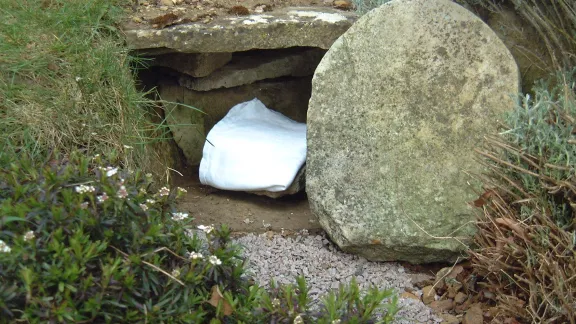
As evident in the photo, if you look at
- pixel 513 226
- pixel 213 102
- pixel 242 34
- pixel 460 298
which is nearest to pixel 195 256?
pixel 513 226

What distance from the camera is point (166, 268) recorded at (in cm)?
224

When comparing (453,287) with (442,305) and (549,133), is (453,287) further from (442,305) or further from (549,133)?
(549,133)

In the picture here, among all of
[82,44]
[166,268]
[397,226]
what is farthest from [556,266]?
[82,44]

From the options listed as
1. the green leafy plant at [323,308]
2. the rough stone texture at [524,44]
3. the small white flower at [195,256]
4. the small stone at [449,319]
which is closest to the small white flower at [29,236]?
the small white flower at [195,256]

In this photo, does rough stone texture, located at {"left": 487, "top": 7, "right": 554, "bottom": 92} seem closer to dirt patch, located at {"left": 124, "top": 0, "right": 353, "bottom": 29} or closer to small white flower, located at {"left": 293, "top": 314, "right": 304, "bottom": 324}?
dirt patch, located at {"left": 124, "top": 0, "right": 353, "bottom": 29}

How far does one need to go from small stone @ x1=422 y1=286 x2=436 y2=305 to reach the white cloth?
97 centimetres

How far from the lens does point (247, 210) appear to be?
3986mm

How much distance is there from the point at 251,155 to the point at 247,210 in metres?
0.29

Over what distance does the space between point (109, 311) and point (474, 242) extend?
1.55 metres

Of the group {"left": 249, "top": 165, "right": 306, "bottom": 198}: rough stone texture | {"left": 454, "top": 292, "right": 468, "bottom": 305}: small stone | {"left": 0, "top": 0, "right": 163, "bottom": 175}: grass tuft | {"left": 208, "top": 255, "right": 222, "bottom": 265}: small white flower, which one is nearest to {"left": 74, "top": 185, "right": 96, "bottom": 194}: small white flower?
{"left": 208, "top": 255, "right": 222, "bottom": 265}: small white flower

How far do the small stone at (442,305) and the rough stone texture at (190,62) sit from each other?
6.33 ft

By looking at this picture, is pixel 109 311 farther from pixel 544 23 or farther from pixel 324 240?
pixel 544 23

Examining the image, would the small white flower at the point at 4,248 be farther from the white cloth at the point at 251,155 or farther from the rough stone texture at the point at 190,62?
the rough stone texture at the point at 190,62

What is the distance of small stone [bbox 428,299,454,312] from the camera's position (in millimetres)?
3127
